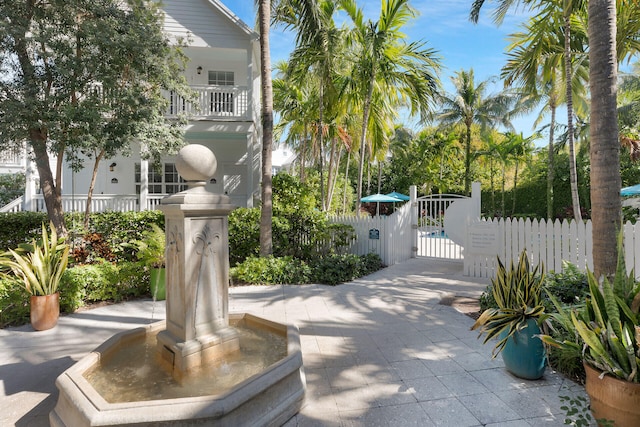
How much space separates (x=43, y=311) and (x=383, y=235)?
292 inches

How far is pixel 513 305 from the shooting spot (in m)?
3.21

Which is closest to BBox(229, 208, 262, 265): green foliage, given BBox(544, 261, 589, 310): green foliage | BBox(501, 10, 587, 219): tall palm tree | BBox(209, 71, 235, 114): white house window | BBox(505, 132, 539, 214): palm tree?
BBox(209, 71, 235, 114): white house window

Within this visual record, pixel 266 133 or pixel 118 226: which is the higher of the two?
pixel 266 133

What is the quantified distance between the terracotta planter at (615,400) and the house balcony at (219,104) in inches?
422

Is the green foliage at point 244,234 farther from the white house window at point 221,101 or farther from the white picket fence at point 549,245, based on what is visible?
the white picket fence at point 549,245

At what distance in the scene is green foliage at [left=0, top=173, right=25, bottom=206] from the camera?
1831cm

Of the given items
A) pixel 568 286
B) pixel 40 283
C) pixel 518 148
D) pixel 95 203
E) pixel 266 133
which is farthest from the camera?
pixel 518 148

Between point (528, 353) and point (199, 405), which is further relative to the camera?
point (528, 353)

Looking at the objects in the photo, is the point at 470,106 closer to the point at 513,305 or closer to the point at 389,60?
the point at 389,60

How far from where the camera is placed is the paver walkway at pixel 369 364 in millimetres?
2695

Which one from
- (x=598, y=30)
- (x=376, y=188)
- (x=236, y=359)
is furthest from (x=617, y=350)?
(x=376, y=188)

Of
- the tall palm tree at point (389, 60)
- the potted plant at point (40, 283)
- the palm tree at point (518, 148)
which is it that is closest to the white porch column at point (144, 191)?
the potted plant at point (40, 283)

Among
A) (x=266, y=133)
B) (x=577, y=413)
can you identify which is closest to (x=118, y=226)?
(x=266, y=133)

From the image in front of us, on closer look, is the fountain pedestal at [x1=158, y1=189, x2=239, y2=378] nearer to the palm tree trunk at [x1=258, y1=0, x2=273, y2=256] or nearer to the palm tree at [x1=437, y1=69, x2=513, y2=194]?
the palm tree trunk at [x1=258, y1=0, x2=273, y2=256]
